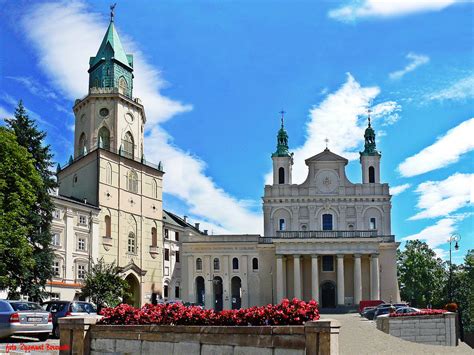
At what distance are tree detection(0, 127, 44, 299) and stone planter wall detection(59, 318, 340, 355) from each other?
2052 centimetres

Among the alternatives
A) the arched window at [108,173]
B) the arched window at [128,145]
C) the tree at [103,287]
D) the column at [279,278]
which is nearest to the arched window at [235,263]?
the column at [279,278]

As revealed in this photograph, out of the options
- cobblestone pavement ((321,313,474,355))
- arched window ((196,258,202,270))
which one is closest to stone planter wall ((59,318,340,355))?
cobblestone pavement ((321,313,474,355))

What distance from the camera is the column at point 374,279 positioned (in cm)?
7462

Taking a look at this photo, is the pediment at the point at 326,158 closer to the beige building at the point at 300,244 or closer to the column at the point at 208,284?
the beige building at the point at 300,244

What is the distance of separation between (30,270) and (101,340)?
27.2 m

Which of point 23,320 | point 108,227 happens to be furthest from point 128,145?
point 23,320

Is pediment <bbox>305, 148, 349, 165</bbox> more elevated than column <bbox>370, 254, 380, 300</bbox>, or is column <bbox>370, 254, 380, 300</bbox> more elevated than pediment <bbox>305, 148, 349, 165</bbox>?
pediment <bbox>305, 148, 349, 165</bbox>

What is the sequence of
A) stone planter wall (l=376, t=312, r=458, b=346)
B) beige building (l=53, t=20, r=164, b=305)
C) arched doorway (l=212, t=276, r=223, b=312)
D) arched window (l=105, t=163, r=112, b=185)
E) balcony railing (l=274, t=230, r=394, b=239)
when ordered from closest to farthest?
stone planter wall (l=376, t=312, r=458, b=346)
beige building (l=53, t=20, r=164, b=305)
arched window (l=105, t=163, r=112, b=185)
balcony railing (l=274, t=230, r=394, b=239)
arched doorway (l=212, t=276, r=223, b=312)

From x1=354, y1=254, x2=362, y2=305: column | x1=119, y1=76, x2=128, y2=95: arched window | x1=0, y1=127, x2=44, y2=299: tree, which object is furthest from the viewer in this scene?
x1=354, y1=254, x2=362, y2=305: column

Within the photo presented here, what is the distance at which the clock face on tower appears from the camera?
3280 inches

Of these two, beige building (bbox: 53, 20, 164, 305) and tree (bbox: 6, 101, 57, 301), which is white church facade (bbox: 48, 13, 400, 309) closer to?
beige building (bbox: 53, 20, 164, 305)

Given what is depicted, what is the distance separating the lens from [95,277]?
162ft

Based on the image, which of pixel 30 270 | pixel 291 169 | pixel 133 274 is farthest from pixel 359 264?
pixel 30 270

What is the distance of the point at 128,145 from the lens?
2581 inches
